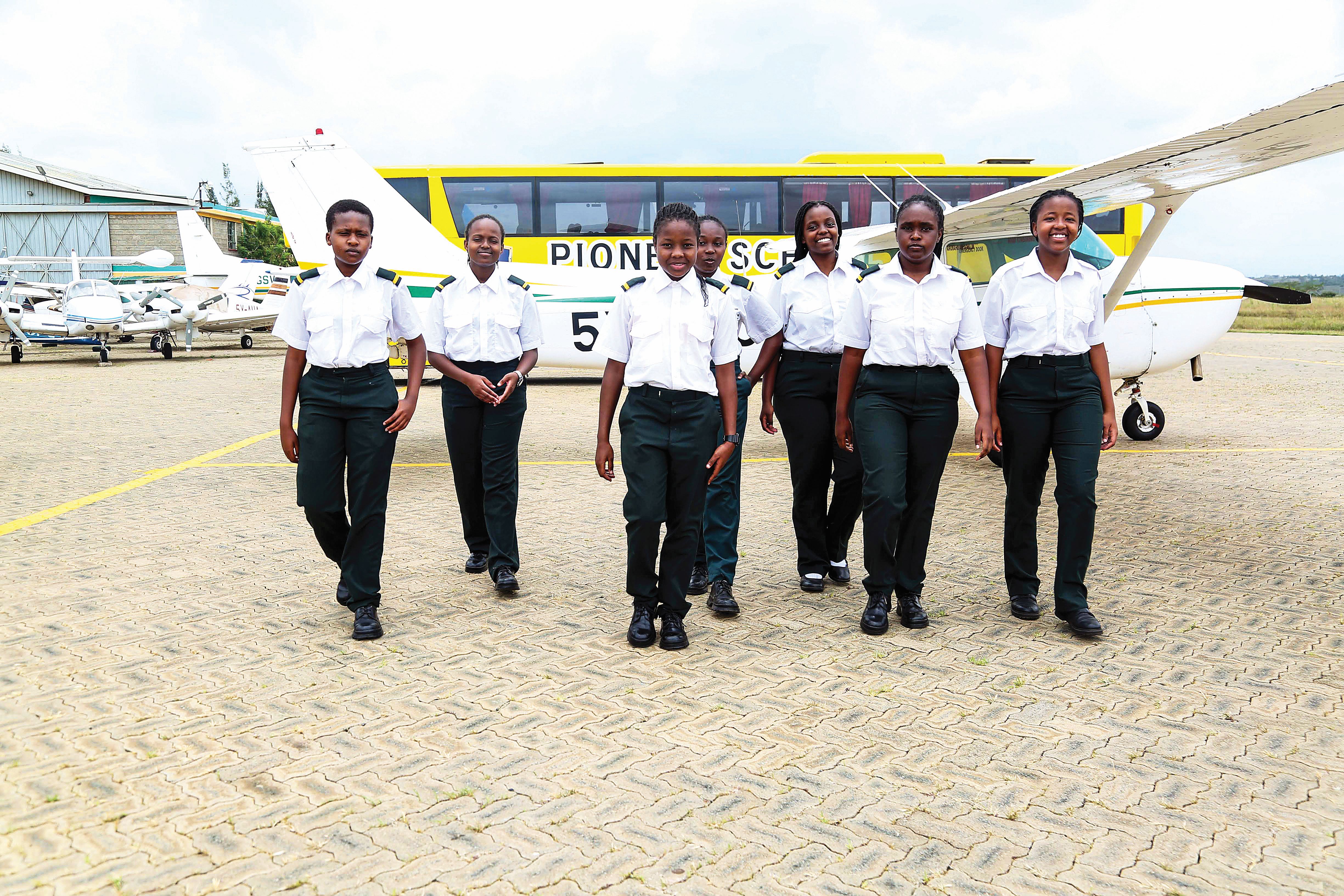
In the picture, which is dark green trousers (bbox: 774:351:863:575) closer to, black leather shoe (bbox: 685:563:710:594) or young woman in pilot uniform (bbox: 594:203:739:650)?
black leather shoe (bbox: 685:563:710:594)

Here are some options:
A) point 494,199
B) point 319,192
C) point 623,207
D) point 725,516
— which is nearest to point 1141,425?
point 725,516

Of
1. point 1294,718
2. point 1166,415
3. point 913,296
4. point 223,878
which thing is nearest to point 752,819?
point 223,878

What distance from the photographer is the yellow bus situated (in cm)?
1563

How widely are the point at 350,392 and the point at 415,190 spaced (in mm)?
12718

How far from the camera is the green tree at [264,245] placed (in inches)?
1791

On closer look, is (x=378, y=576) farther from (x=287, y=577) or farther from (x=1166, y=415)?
(x=1166, y=415)

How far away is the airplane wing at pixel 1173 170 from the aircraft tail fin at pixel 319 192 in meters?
4.76

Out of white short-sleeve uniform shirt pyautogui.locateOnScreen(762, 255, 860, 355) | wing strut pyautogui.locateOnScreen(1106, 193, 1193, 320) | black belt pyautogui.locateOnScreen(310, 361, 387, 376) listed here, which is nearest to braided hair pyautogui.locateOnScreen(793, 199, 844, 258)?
white short-sleeve uniform shirt pyautogui.locateOnScreen(762, 255, 860, 355)

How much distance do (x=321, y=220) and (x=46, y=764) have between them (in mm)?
7817

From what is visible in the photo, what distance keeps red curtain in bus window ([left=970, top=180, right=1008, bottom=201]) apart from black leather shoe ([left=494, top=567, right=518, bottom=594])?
13.2 metres

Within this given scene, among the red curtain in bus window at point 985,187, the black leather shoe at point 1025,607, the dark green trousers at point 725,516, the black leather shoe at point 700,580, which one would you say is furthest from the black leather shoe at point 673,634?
the red curtain in bus window at point 985,187

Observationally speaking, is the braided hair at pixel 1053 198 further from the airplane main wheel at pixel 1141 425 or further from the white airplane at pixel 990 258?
the airplane main wheel at pixel 1141 425

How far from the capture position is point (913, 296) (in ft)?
13.2

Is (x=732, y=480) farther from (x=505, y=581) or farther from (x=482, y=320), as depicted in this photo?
(x=482, y=320)
